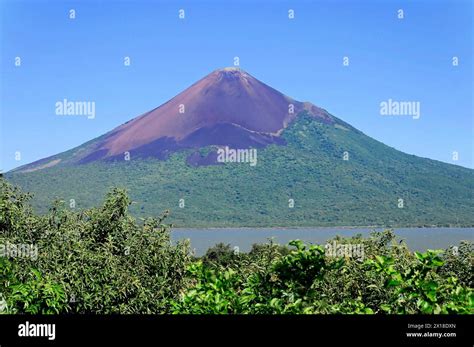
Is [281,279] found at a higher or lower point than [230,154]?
lower

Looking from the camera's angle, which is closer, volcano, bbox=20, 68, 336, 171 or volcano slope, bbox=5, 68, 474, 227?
volcano slope, bbox=5, 68, 474, 227

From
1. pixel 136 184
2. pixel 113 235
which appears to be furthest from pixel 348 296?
pixel 136 184

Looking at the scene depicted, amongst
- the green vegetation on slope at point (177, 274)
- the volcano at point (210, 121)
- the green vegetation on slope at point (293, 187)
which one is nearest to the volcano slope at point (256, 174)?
the green vegetation on slope at point (293, 187)

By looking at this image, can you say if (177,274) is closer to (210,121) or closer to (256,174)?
(256,174)

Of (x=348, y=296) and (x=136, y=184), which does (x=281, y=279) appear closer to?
(x=348, y=296)

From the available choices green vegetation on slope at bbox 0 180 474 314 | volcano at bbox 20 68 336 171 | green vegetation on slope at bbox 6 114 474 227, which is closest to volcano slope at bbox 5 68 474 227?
green vegetation on slope at bbox 6 114 474 227

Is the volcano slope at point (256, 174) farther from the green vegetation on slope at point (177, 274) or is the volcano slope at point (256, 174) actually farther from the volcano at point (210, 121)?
the green vegetation on slope at point (177, 274)

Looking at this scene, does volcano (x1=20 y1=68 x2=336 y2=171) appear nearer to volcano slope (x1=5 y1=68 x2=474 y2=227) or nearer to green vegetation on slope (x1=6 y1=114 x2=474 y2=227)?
volcano slope (x1=5 y1=68 x2=474 y2=227)
